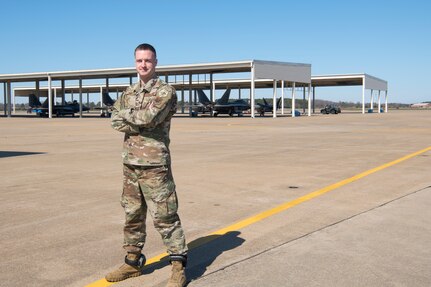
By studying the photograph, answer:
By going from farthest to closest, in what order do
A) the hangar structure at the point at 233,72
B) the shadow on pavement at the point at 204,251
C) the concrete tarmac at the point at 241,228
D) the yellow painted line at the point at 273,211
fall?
the hangar structure at the point at 233,72
the yellow painted line at the point at 273,211
the shadow on pavement at the point at 204,251
the concrete tarmac at the point at 241,228

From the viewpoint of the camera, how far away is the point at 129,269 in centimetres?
401

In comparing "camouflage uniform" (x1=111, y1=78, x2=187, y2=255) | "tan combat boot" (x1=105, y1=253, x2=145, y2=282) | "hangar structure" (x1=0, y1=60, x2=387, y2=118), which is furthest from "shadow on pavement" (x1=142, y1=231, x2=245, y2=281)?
"hangar structure" (x1=0, y1=60, x2=387, y2=118)

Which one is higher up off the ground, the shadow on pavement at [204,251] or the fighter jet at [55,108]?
the fighter jet at [55,108]

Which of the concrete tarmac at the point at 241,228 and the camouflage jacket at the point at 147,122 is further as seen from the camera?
the concrete tarmac at the point at 241,228

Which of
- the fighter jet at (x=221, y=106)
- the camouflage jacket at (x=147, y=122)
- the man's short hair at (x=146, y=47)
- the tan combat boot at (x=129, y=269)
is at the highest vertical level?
the fighter jet at (x=221, y=106)

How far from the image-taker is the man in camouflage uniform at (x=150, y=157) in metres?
3.83

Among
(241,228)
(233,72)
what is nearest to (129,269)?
(241,228)

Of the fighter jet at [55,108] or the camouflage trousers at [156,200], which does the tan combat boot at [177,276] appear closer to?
the camouflage trousers at [156,200]

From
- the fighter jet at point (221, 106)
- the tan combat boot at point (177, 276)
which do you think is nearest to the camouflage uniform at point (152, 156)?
the tan combat boot at point (177, 276)

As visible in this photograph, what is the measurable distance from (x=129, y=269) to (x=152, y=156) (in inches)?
40.4

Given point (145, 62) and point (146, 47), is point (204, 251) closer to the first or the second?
point (145, 62)

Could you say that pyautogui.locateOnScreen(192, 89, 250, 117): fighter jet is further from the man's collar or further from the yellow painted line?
the man's collar

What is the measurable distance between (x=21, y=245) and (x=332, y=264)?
3.19 m

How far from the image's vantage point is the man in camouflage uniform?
3.83 metres
